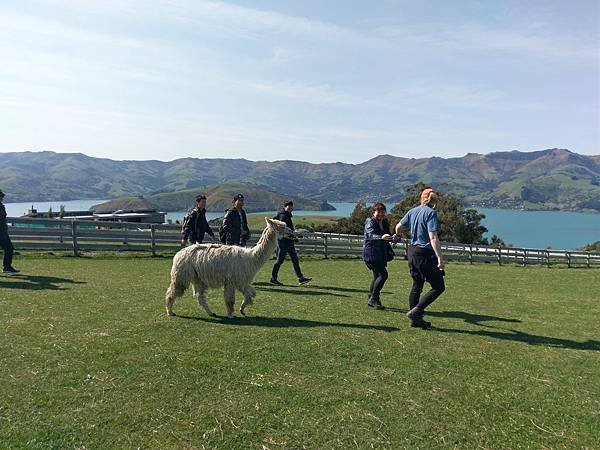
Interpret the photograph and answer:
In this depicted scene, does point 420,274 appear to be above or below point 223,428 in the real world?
above

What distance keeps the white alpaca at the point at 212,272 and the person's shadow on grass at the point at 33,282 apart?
148 inches

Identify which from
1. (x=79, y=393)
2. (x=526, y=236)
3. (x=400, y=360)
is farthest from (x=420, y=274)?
(x=526, y=236)

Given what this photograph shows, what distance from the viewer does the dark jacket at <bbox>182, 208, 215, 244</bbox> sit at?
10.5m

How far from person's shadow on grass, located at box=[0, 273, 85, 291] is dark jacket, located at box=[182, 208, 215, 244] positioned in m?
2.96

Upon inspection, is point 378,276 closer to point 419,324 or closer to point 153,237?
point 419,324

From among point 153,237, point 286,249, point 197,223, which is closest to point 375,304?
point 286,249

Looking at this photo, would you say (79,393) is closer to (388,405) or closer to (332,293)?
(388,405)

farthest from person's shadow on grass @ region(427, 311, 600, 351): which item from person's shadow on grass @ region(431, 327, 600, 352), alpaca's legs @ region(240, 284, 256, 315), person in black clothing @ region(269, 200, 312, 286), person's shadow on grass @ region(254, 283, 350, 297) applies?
person in black clothing @ region(269, 200, 312, 286)

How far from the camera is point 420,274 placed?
780 centimetres

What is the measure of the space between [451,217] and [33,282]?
2125 inches

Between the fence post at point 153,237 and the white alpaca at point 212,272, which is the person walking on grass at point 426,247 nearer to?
the white alpaca at point 212,272

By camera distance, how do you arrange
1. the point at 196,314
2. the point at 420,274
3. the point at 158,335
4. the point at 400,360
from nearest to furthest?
the point at 400,360 → the point at 158,335 → the point at 420,274 → the point at 196,314

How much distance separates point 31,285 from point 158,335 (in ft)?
17.9

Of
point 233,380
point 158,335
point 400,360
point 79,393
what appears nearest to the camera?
point 79,393
